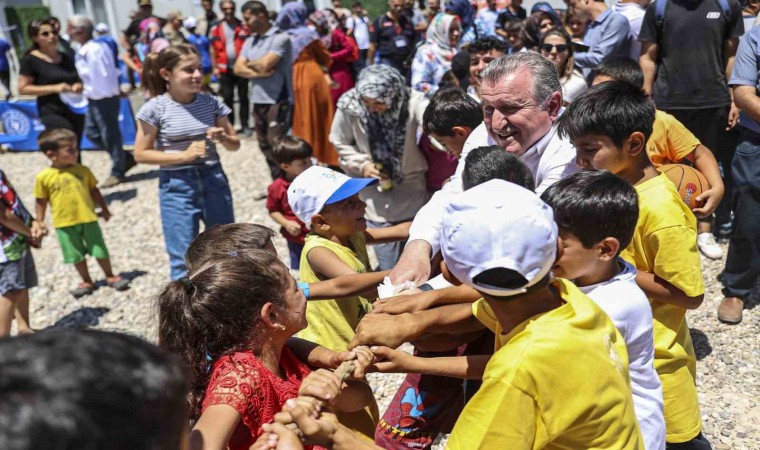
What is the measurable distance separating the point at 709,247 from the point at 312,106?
4.25 m

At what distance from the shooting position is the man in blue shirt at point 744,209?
165 inches

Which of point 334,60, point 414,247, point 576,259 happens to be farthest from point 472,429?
point 334,60

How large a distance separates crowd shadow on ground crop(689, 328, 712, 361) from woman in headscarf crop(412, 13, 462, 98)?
3.49m

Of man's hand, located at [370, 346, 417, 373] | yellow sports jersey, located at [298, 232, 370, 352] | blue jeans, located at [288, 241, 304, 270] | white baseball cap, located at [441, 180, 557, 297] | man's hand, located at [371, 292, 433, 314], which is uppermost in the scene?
white baseball cap, located at [441, 180, 557, 297]

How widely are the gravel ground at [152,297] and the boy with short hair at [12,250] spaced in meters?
0.55

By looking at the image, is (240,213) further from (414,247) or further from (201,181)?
(414,247)

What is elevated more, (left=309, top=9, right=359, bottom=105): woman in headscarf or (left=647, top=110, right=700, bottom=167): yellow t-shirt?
(left=647, top=110, right=700, bottom=167): yellow t-shirt

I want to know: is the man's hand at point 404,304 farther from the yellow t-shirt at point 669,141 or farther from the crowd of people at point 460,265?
the yellow t-shirt at point 669,141

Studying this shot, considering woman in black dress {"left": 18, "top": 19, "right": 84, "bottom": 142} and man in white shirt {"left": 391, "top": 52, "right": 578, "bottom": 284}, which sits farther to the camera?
woman in black dress {"left": 18, "top": 19, "right": 84, "bottom": 142}

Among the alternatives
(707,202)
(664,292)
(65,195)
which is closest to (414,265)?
(664,292)

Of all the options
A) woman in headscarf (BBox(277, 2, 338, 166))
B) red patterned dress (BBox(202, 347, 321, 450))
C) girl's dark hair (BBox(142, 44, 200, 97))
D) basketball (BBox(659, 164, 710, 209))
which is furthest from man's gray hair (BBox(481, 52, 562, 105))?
woman in headscarf (BBox(277, 2, 338, 166))

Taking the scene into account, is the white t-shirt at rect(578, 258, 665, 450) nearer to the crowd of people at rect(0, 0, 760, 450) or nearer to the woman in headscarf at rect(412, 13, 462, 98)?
the crowd of people at rect(0, 0, 760, 450)

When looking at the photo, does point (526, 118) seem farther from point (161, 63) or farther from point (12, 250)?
point (12, 250)

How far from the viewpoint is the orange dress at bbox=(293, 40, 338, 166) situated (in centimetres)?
738
